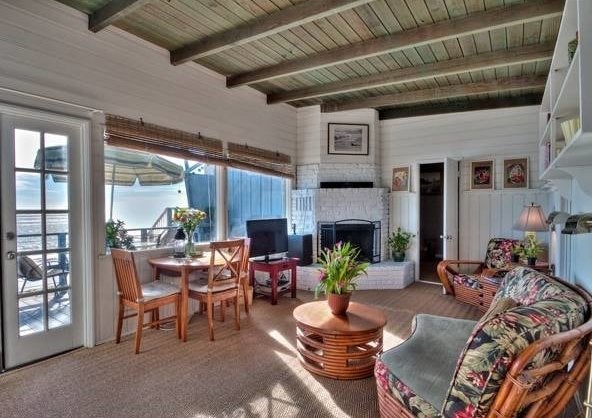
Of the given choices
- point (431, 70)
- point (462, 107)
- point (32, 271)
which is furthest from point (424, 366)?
point (462, 107)

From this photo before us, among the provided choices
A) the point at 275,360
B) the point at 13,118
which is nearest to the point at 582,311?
the point at 275,360

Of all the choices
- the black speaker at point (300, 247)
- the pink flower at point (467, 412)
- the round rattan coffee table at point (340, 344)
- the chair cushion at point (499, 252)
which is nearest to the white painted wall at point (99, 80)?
the black speaker at point (300, 247)

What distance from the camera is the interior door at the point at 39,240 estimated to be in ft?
8.80

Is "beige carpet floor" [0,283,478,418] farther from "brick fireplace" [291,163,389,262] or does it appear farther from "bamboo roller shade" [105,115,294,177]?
"brick fireplace" [291,163,389,262]

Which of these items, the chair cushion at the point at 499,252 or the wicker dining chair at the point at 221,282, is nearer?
the wicker dining chair at the point at 221,282

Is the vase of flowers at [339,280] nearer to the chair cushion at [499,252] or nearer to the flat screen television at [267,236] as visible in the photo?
the flat screen television at [267,236]

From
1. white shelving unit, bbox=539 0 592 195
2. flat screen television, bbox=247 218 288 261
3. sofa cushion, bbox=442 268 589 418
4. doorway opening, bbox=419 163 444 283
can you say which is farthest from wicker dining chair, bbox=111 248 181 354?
doorway opening, bbox=419 163 444 283

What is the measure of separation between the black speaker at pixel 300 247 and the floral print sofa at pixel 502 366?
324 centimetres

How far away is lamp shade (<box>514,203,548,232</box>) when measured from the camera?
4027 millimetres

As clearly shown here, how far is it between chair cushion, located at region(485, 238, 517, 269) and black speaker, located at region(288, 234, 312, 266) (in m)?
2.49

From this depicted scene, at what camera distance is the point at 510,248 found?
15.1ft

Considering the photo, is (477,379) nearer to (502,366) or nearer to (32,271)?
(502,366)

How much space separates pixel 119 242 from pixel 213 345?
54.8 inches

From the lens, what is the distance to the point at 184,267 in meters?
3.27
